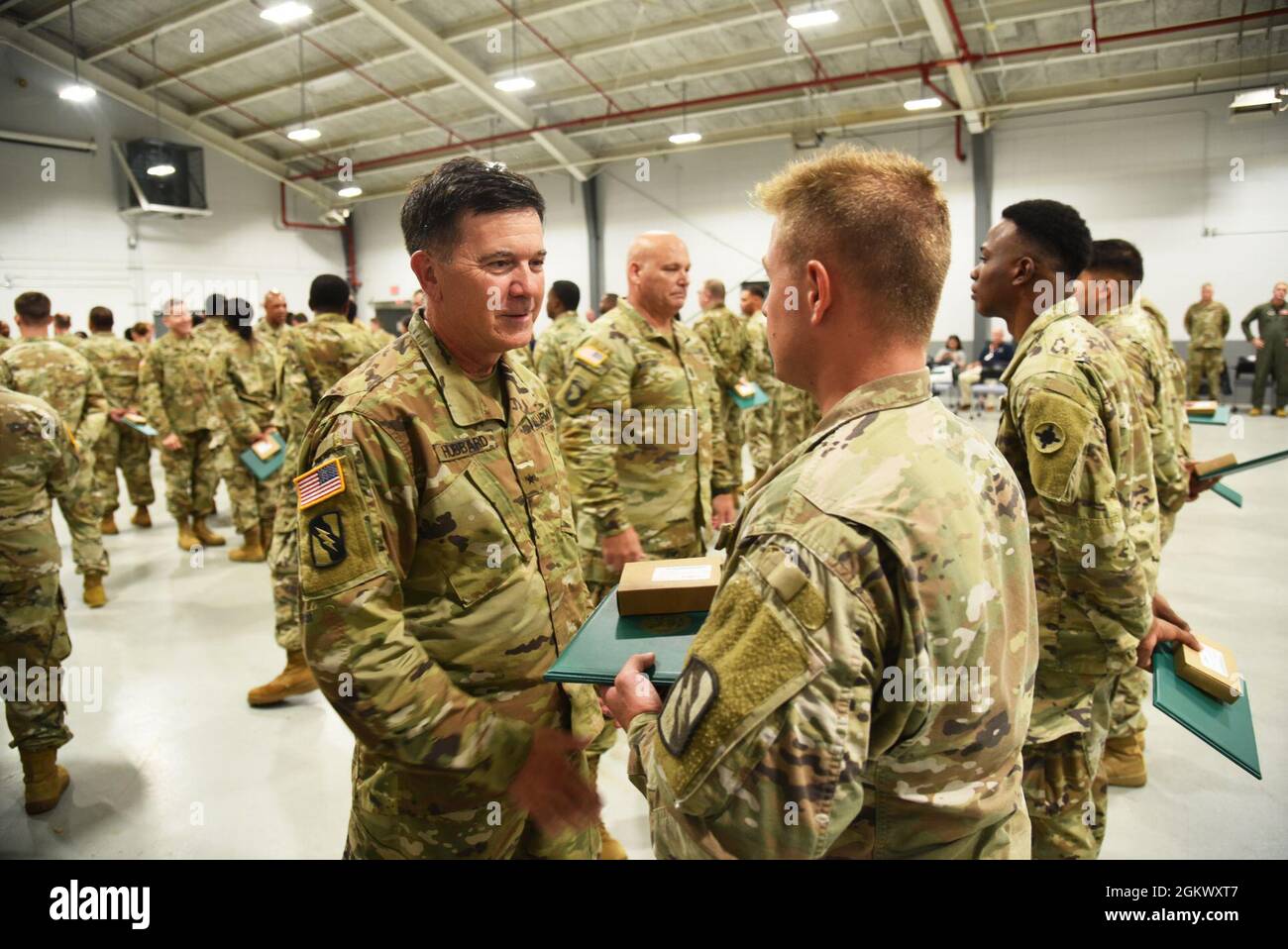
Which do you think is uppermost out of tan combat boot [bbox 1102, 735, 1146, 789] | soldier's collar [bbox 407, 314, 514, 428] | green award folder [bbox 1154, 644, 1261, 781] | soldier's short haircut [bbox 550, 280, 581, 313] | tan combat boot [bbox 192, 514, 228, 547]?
soldier's short haircut [bbox 550, 280, 581, 313]

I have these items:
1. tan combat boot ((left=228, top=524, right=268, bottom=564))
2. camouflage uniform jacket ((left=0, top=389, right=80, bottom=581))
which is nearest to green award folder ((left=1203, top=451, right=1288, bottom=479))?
camouflage uniform jacket ((left=0, top=389, right=80, bottom=581))

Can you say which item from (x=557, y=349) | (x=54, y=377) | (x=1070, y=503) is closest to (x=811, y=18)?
(x=557, y=349)

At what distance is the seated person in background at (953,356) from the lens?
40.1ft

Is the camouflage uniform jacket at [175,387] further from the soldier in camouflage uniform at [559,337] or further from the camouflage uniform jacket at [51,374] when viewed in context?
the soldier in camouflage uniform at [559,337]

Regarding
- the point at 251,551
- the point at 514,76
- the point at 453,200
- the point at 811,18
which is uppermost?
the point at 514,76

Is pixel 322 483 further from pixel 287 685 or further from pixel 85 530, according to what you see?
pixel 85 530

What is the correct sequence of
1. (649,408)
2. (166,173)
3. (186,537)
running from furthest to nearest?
(166,173)
(186,537)
(649,408)

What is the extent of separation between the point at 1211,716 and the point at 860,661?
1268mm

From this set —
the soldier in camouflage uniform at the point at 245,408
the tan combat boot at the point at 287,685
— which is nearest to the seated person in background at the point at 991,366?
the soldier in camouflage uniform at the point at 245,408

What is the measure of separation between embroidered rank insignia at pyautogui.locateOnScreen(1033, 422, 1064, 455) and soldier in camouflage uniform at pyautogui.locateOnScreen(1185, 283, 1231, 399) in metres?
11.6

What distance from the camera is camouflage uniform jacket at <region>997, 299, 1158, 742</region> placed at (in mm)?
1746

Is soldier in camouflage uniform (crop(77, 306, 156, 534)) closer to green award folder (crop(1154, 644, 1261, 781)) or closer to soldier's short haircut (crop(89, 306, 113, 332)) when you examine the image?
soldier's short haircut (crop(89, 306, 113, 332))

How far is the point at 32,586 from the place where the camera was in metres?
2.69
